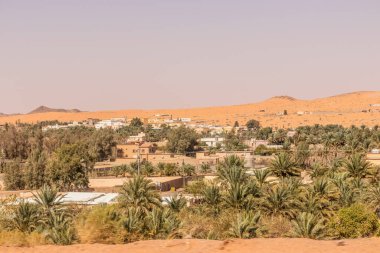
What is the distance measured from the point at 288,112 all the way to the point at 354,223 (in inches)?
4487

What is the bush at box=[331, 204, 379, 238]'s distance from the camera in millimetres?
23984

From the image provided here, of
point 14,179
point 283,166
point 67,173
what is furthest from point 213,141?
point 283,166

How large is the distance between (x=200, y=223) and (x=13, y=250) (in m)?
12.6

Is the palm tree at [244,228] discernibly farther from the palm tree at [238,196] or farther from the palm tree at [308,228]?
the palm tree at [238,196]

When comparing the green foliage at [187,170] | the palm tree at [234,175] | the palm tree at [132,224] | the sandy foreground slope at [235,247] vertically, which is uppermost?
the sandy foreground slope at [235,247]

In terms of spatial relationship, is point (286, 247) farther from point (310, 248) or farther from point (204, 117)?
point (204, 117)

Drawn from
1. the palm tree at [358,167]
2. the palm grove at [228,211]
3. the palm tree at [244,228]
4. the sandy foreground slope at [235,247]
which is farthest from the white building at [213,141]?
the sandy foreground slope at [235,247]

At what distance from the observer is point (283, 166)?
Answer: 3162cm

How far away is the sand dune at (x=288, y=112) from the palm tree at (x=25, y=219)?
88987 millimetres

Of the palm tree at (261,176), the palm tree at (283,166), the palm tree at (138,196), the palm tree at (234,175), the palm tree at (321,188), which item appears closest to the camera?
the palm tree at (138,196)

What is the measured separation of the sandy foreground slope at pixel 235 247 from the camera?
10.7 metres

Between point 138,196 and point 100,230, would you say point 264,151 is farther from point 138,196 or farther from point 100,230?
point 100,230

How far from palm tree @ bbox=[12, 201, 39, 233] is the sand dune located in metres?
89.0

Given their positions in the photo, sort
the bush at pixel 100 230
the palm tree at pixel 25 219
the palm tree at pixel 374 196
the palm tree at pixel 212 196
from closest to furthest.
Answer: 1. the bush at pixel 100 230
2. the palm tree at pixel 25 219
3. the palm tree at pixel 212 196
4. the palm tree at pixel 374 196
